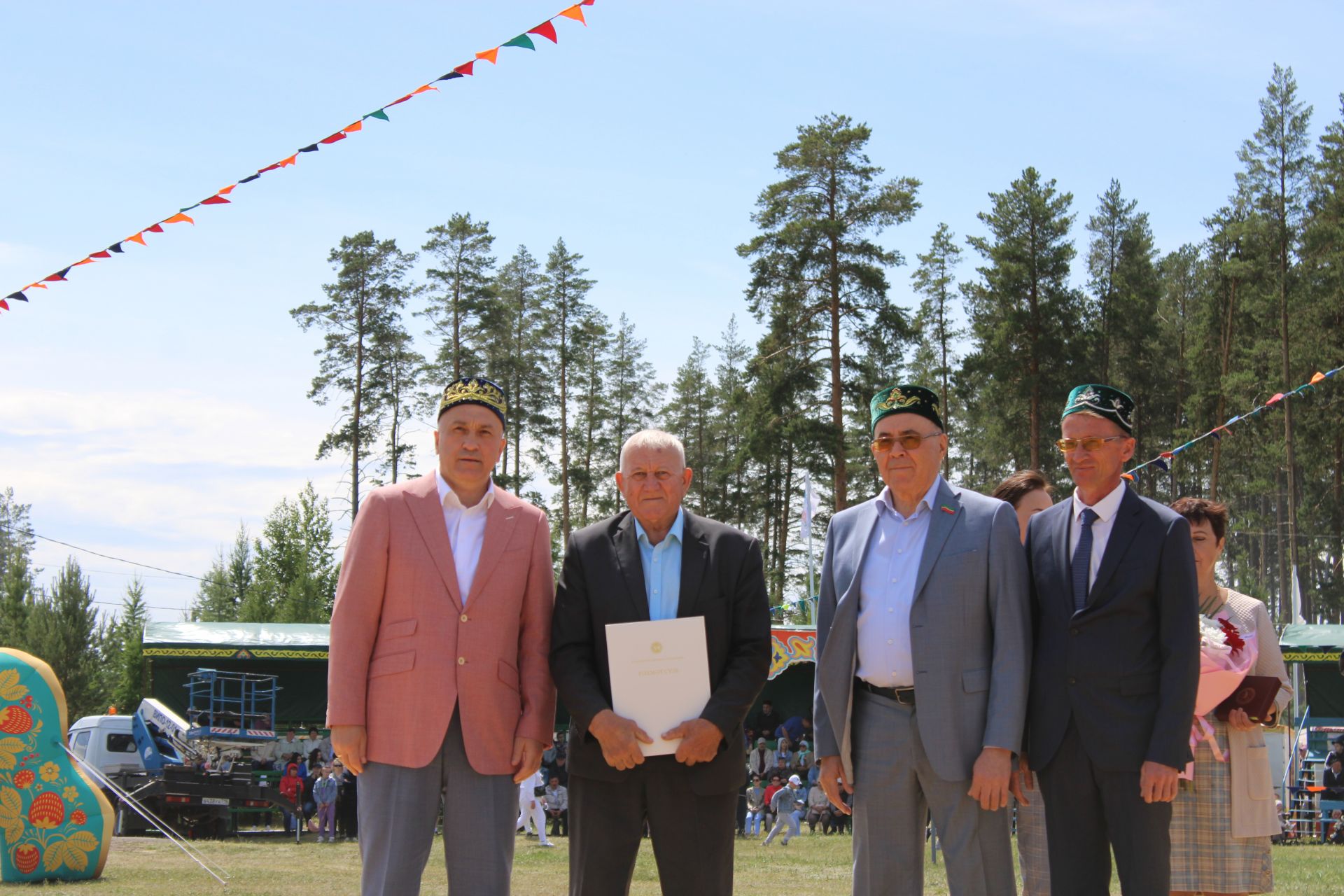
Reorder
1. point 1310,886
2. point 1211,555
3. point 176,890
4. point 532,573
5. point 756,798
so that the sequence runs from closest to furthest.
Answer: point 532,573, point 1211,555, point 1310,886, point 176,890, point 756,798

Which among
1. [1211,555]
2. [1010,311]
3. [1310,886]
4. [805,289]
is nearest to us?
[1211,555]

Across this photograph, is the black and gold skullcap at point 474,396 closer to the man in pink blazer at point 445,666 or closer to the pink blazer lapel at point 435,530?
the man in pink blazer at point 445,666

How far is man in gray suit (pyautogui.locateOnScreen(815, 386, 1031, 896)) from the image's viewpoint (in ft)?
12.7

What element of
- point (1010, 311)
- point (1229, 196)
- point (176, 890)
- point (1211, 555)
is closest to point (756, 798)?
point (176, 890)

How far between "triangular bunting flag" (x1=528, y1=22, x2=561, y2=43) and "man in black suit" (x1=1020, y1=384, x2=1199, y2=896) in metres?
4.26

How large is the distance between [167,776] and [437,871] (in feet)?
28.7

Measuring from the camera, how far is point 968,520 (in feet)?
13.4

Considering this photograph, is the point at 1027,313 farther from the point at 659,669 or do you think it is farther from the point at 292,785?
the point at 659,669

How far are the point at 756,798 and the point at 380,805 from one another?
54.3 feet

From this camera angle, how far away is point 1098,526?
409cm

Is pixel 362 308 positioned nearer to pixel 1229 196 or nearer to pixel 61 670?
pixel 61 670

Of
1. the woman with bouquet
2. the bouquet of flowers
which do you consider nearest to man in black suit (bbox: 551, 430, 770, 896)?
the bouquet of flowers

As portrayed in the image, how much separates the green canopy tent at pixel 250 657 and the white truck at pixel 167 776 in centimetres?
97

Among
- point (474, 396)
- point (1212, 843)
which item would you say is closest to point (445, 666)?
point (474, 396)
